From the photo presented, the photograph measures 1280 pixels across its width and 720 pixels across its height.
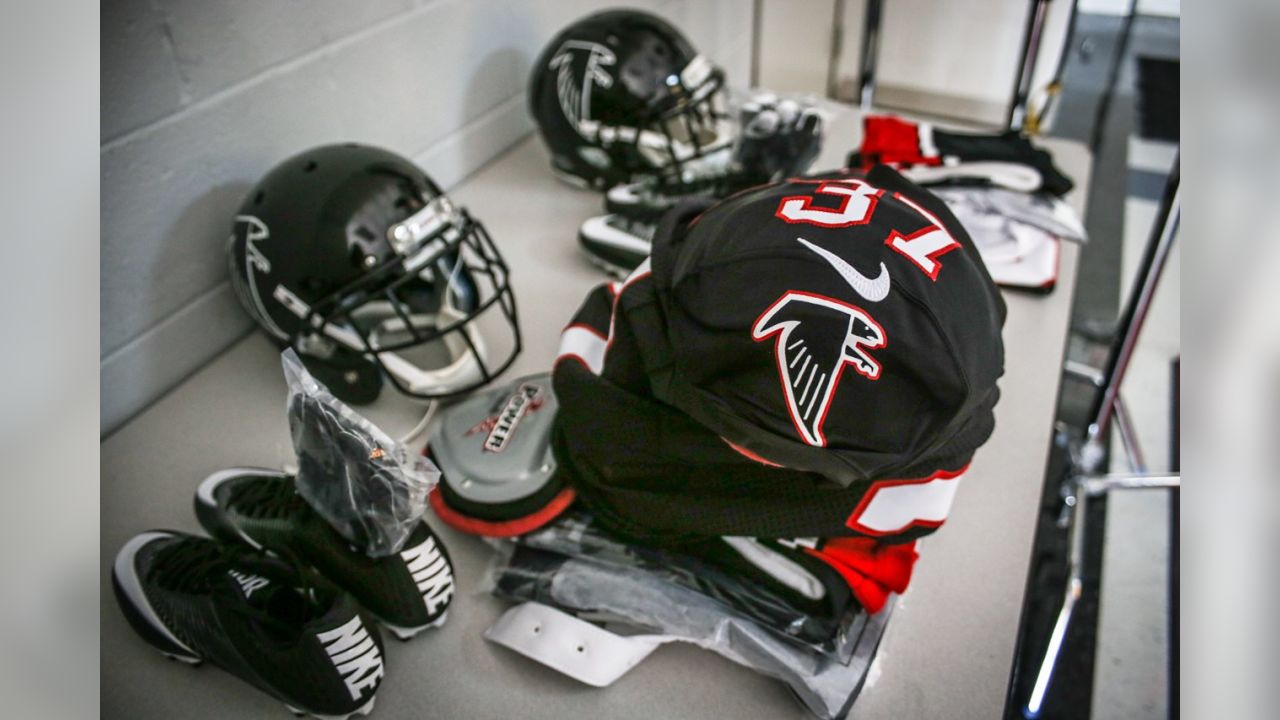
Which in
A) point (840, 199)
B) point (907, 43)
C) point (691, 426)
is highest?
point (840, 199)

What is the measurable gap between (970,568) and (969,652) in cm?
9

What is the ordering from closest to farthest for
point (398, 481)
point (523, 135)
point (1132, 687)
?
1. point (398, 481)
2. point (1132, 687)
3. point (523, 135)

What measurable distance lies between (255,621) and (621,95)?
866mm

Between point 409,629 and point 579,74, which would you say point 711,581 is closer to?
point 409,629

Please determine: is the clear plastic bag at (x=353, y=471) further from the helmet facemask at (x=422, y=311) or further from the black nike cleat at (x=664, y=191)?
the black nike cleat at (x=664, y=191)

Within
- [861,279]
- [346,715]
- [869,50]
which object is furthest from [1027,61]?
[346,715]

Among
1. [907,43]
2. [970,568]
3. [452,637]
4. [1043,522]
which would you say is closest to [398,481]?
[452,637]

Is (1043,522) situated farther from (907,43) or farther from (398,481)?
(907,43)

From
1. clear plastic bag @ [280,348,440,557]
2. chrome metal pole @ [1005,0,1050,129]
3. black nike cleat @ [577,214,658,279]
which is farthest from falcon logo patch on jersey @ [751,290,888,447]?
chrome metal pole @ [1005,0,1050,129]

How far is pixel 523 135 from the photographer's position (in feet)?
4.98

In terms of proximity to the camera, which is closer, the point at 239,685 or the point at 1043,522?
the point at 239,685

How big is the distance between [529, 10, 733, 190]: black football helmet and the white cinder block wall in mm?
176

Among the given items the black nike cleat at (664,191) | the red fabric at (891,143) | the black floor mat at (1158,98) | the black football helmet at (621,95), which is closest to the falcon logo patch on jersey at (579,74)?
the black football helmet at (621,95)

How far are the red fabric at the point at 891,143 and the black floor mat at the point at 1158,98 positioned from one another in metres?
1.35
